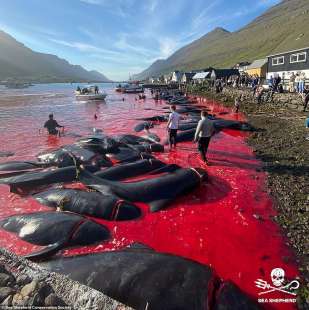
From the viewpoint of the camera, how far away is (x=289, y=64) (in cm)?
4784

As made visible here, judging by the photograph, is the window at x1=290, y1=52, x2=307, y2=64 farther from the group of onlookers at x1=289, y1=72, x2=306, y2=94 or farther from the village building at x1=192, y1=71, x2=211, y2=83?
the village building at x1=192, y1=71, x2=211, y2=83

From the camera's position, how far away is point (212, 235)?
8.31 metres

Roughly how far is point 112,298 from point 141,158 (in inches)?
382

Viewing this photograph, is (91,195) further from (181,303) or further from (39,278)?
(181,303)

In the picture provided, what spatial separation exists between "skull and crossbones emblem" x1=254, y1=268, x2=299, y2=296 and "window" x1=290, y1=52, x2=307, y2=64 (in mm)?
45957

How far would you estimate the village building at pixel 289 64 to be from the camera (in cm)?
4359

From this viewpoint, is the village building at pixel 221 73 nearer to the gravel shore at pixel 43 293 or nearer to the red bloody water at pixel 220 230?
the red bloody water at pixel 220 230

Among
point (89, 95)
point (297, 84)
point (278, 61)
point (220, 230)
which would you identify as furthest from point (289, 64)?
point (220, 230)

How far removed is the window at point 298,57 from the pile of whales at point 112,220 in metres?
39.7

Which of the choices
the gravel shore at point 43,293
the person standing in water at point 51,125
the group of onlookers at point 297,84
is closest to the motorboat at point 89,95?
the group of onlookers at point 297,84

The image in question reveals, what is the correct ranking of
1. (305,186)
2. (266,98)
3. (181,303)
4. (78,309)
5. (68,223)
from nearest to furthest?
(78,309) → (181,303) → (68,223) → (305,186) → (266,98)

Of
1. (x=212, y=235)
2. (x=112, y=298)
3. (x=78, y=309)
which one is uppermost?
(x=78, y=309)

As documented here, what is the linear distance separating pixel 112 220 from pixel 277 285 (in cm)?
495

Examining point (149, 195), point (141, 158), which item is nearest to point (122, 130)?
point (141, 158)
